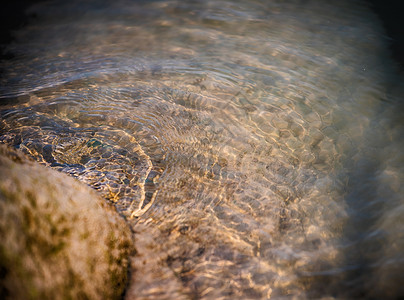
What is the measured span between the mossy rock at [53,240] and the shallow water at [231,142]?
0.84 feet

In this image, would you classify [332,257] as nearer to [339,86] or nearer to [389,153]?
[389,153]

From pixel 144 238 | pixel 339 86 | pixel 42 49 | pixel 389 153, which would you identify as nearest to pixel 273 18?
pixel 339 86

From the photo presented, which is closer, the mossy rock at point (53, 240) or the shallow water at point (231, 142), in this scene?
the mossy rock at point (53, 240)

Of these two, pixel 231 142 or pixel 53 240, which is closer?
pixel 53 240

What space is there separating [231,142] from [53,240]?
2.09m

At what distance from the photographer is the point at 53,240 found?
143cm

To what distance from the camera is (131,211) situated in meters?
2.30

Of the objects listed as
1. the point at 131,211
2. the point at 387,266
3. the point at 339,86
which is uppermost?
the point at 339,86

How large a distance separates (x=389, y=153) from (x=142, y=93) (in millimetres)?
3230

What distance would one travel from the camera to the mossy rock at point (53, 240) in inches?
49.1

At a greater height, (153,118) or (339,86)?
(339,86)

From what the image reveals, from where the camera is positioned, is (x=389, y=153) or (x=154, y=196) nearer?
(x=154, y=196)

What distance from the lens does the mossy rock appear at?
4.09 feet

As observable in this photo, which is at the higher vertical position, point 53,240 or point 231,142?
point 53,240
